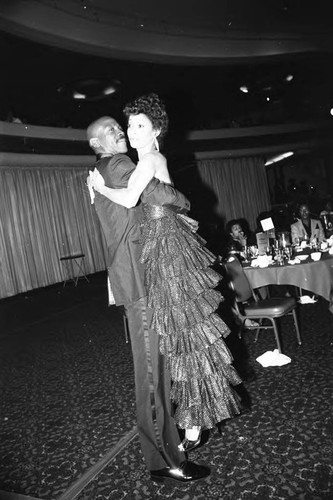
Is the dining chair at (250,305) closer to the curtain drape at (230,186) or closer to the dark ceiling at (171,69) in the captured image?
the dark ceiling at (171,69)

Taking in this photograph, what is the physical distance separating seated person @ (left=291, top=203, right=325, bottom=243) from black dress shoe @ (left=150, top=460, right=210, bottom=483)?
139 inches

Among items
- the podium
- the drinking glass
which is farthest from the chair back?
the podium

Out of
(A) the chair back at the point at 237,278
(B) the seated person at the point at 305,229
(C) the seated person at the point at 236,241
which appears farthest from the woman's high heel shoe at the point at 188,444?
(B) the seated person at the point at 305,229

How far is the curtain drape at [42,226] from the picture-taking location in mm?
9688

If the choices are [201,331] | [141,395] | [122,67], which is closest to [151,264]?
[201,331]

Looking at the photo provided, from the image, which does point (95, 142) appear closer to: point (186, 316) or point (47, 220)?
point (186, 316)

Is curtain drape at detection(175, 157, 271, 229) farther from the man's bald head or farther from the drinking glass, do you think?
the man's bald head

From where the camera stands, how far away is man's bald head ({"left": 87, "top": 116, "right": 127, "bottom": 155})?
178 centimetres

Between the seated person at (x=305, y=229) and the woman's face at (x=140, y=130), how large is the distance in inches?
142

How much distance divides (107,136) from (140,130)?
0.15 m

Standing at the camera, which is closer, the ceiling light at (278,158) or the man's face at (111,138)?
the man's face at (111,138)

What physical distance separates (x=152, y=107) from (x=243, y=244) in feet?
12.2

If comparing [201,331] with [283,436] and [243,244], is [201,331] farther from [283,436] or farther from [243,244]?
[243,244]

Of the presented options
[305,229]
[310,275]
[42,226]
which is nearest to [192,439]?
[310,275]
